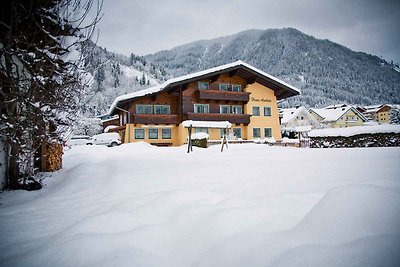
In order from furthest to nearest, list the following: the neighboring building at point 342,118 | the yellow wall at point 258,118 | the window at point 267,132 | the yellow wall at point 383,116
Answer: the yellow wall at point 383,116 → the neighboring building at point 342,118 → the window at point 267,132 → the yellow wall at point 258,118

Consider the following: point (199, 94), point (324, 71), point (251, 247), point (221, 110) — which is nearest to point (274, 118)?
point (221, 110)

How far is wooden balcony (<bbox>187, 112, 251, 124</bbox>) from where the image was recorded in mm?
27352

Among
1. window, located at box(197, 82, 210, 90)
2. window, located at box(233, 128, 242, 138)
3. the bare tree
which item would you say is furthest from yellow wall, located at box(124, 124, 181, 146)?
the bare tree

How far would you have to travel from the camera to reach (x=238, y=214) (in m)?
3.08

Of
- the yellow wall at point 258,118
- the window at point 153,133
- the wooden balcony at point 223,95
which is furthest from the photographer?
the yellow wall at point 258,118

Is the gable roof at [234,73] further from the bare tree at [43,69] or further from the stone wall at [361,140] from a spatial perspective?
the bare tree at [43,69]

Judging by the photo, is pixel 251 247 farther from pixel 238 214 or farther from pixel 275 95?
pixel 275 95

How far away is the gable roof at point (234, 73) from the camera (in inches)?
1002

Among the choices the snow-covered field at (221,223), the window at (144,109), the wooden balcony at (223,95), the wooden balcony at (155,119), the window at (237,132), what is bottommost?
the snow-covered field at (221,223)

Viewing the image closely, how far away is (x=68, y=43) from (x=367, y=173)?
21.8ft

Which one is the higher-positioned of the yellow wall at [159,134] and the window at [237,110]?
the window at [237,110]

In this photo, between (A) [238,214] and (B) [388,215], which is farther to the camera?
(A) [238,214]

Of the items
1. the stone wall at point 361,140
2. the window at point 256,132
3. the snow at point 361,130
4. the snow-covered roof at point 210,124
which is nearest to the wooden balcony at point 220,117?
the window at point 256,132

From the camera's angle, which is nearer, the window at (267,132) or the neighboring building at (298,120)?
the window at (267,132)
